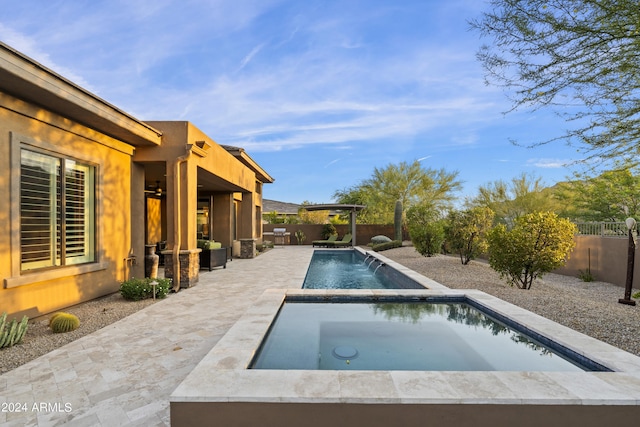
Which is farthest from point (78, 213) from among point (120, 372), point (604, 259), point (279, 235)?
point (279, 235)

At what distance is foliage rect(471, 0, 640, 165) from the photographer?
4066 millimetres

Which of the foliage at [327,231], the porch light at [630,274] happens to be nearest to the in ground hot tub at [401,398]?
the porch light at [630,274]

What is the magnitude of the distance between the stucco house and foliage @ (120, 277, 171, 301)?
0.57 meters

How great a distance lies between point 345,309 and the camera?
18.5 feet

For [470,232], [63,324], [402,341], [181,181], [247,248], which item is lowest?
[402,341]

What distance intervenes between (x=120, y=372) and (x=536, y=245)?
8.00 metres

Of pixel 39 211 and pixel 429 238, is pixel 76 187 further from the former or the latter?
pixel 429 238

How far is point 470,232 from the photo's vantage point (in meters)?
11.2

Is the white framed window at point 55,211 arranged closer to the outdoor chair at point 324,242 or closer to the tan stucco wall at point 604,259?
the tan stucco wall at point 604,259

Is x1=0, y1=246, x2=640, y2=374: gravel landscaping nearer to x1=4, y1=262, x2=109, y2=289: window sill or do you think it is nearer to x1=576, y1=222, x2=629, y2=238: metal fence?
x1=4, y1=262, x2=109, y2=289: window sill

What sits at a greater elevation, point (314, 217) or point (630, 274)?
point (314, 217)

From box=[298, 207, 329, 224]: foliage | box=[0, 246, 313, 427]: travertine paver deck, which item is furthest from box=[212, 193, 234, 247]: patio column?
box=[298, 207, 329, 224]: foliage

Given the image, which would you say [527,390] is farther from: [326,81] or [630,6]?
[326,81]

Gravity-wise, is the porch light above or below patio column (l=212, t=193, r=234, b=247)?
below
